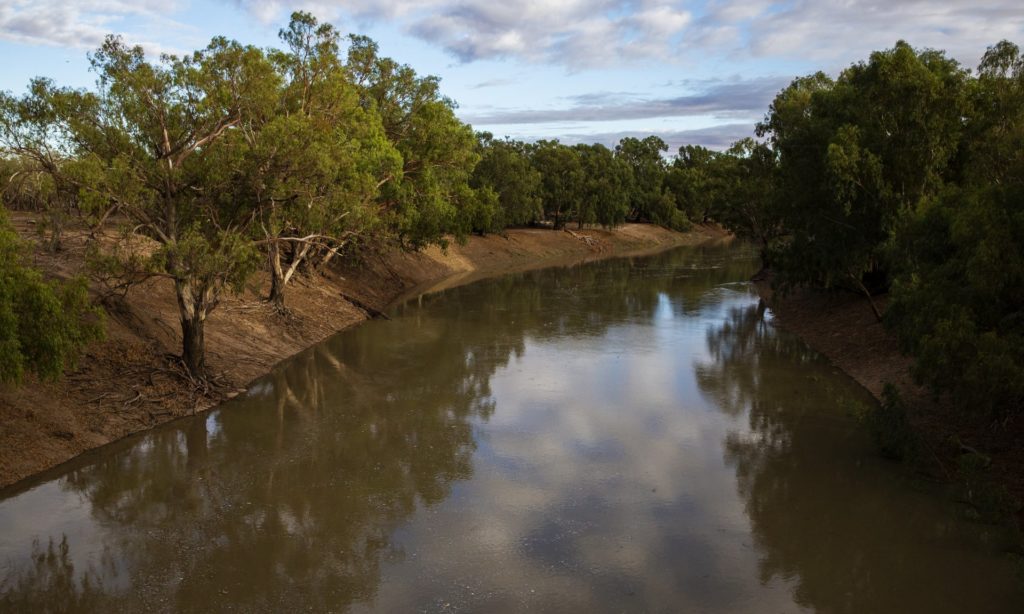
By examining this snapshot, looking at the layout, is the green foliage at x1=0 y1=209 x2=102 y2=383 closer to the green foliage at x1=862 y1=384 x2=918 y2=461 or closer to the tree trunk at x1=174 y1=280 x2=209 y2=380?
the tree trunk at x1=174 y1=280 x2=209 y2=380

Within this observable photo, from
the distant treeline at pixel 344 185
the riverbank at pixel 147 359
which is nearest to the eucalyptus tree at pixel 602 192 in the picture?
the riverbank at pixel 147 359

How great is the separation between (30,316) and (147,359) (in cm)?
891

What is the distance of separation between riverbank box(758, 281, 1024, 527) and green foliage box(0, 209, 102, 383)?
62.8 feet

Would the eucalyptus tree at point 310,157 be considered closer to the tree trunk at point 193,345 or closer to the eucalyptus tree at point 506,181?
the tree trunk at point 193,345

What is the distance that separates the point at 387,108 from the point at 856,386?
100 ft

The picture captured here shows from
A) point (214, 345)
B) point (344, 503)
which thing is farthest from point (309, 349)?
point (344, 503)

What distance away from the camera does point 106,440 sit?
20.7 m

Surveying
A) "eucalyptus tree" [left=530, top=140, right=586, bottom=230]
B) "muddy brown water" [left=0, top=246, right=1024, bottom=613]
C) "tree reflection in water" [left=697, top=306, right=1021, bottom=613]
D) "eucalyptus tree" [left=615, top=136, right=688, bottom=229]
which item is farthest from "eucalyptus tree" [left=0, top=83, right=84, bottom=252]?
"eucalyptus tree" [left=615, top=136, right=688, bottom=229]

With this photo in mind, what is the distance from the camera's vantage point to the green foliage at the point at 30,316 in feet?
48.9

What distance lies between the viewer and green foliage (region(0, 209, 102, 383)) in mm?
14914

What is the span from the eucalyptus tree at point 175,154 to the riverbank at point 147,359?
1668 millimetres

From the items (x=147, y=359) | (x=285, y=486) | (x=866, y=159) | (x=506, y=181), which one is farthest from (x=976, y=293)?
(x=506, y=181)

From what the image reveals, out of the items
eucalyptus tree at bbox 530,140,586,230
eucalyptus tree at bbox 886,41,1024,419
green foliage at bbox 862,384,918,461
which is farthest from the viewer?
eucalyptus tree at bbox 530,140,586,230

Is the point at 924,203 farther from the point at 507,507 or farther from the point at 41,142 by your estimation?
the point at 41,142
